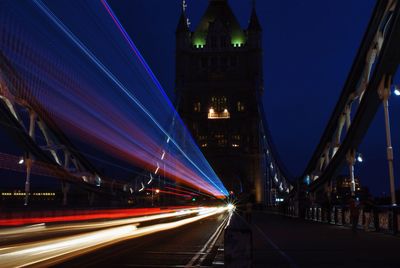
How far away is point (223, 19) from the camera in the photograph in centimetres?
10738

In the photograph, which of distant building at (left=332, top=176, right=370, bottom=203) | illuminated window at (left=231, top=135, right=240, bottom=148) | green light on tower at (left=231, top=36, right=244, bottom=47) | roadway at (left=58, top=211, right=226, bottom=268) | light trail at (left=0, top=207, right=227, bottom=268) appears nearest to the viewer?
light trail at (left=0, top=207, right=227, bottom=268)

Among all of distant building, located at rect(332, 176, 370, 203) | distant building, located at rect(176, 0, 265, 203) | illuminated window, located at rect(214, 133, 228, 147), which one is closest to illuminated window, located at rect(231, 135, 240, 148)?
distant building, located at rect(176, 0, 265, 203)

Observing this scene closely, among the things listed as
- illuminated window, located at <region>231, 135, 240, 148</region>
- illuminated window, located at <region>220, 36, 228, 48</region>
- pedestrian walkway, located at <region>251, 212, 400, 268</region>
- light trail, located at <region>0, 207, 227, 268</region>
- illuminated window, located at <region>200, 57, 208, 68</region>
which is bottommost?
pedestrian walkway, located at <region>251, 212, 400, 268</region>

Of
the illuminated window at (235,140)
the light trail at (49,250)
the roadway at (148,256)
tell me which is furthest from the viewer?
the illuminated window at (235,140)

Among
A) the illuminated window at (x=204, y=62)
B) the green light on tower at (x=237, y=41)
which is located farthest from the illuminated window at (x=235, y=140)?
the green light on tower at (x=237, y=41)

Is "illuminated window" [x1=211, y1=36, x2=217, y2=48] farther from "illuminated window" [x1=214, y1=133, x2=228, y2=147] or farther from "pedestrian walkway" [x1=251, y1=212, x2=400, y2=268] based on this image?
"pedestrian walkway" [x1=251, y1=212, x2=400, y2=268]

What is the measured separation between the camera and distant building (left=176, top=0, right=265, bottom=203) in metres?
88.1

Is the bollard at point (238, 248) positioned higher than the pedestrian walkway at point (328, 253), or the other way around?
the bollard at point (238, 248)

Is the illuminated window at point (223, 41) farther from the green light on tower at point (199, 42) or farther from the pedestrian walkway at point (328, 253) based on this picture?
the pedestrian walkway at point (328, 253)

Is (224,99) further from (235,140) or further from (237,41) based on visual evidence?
(237,41)

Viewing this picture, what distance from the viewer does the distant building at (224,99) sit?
88125 millimetres

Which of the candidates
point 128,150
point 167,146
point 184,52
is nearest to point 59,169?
point 128,150

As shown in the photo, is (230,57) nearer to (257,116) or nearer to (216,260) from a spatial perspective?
(257,116)

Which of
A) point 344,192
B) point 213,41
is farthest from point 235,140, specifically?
point 344,192
